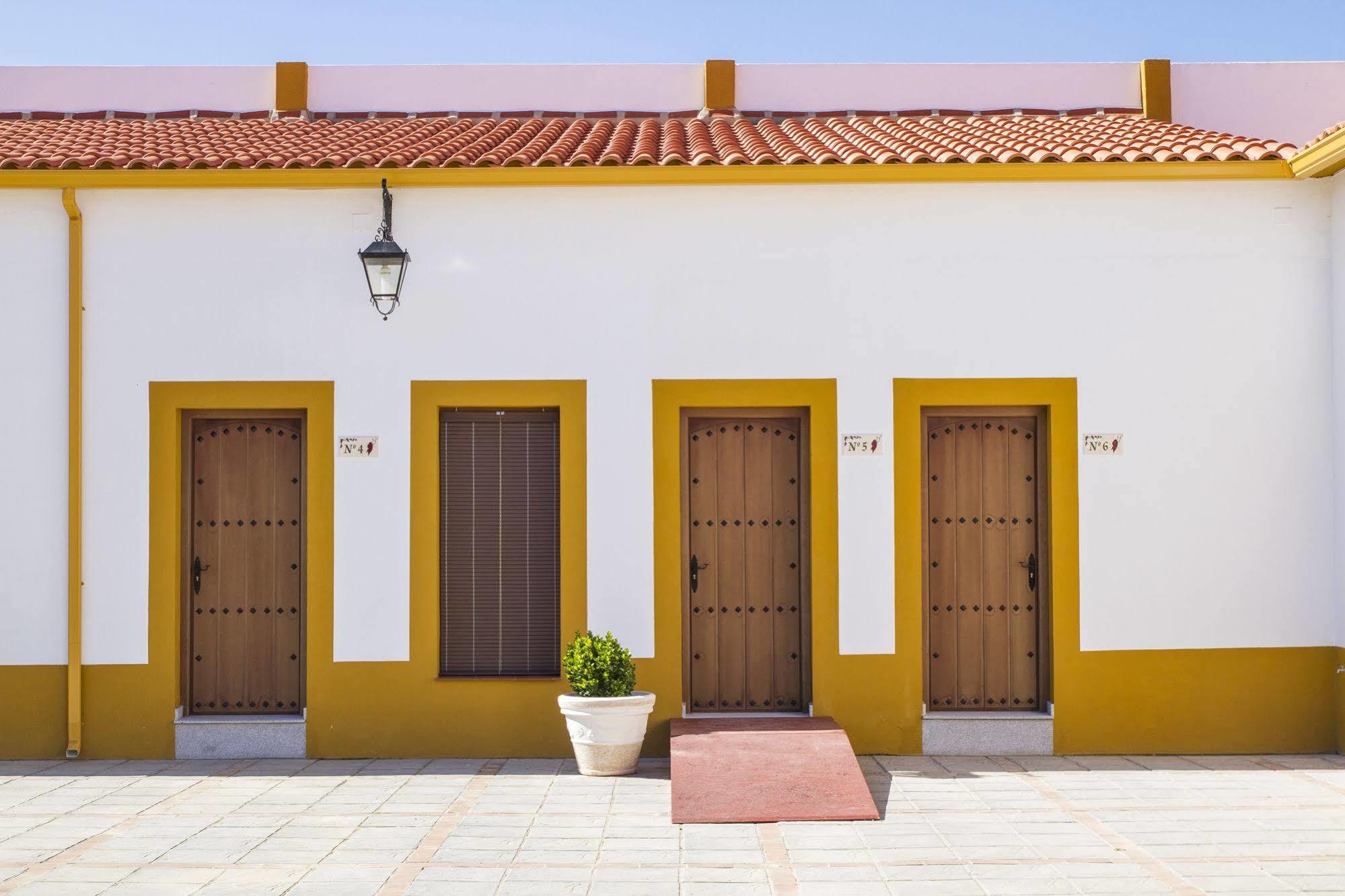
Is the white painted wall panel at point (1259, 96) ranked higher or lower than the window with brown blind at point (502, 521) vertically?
higher

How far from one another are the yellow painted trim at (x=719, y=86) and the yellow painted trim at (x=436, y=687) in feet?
17.4

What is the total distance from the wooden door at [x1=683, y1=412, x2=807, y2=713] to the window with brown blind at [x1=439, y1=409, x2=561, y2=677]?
3.34ft

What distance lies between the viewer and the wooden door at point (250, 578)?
964 cm

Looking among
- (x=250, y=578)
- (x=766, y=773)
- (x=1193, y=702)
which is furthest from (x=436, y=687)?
(x=1193, y=702)

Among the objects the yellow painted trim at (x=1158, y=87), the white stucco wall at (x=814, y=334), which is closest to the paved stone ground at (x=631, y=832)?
the white stucco wall at (x=814, y=334)

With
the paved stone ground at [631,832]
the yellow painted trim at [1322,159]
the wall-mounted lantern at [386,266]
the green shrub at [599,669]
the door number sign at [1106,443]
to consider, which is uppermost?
the yellow painted trim at [1322,159]

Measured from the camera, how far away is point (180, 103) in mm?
13727

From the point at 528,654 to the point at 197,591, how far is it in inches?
97.5

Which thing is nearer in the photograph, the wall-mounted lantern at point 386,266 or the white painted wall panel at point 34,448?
the wall-mounted lantern at point 386,266

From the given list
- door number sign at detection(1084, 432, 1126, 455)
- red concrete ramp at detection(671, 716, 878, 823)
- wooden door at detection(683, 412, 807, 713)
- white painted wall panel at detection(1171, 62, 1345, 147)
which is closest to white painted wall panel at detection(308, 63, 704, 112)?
white painted wall panel at detection(1171, 62, 1345, 147)

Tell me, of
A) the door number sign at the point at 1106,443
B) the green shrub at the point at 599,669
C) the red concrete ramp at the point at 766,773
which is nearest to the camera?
the red concrete ramp at the point at 766,773

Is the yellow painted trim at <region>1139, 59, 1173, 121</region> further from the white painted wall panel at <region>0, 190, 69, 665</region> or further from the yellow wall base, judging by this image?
the white painted wall panel at <region>0, 190, 69, 665</region>

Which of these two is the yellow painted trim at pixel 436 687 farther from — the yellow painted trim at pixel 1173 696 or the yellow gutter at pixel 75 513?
the yellow painted trim at pixel 1173 696

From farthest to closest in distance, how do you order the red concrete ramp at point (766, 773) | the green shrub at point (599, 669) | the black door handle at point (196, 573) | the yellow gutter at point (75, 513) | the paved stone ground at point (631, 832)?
1. the black door handle at point (196, 573)
2. the yellow gutter at point (75, 513)
3. the green shrub at point (599, 669)
4. the red concrete ramp at point (766, 773)
5. the paved stone ground at point (631, 832)
